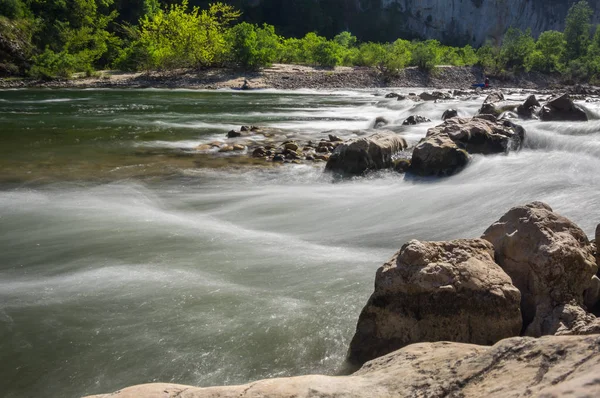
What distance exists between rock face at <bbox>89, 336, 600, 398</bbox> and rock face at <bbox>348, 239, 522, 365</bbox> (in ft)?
2.19

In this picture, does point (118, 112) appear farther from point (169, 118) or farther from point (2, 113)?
point (2, 113)

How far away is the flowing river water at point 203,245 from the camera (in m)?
3.22

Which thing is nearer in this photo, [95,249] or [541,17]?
[95,249]

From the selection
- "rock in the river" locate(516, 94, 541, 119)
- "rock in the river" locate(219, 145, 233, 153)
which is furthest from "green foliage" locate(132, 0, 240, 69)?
"rock in the river" locate(516, 94, 541, 119)

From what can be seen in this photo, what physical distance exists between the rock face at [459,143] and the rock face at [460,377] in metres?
6.35

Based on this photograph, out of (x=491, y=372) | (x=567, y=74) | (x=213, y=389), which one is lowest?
(x=213, y=389)

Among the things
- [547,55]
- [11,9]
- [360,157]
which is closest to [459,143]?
[360,157]

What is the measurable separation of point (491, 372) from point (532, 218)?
198 centimetres

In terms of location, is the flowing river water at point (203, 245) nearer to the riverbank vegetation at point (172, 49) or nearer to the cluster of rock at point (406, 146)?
the cluster of rock at point (406, 146)

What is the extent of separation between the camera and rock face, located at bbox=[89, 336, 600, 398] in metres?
1.38

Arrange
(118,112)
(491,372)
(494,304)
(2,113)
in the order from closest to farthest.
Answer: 1. (491,372)
2. (494,304)
3. (2,113)
4. (118,112)

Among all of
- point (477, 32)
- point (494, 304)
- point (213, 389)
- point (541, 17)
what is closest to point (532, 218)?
point (494, 304)

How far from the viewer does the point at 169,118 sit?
16.6 meters

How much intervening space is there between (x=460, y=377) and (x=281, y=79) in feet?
120
